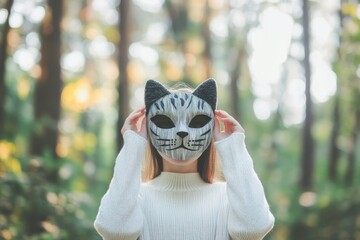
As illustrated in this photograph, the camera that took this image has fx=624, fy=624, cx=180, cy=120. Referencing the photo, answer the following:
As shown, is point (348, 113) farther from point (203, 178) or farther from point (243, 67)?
point (203, 178)

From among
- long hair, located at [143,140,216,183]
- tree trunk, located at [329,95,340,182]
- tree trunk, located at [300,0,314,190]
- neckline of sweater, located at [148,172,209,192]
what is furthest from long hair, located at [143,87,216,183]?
tree trunk, located at [329,95,340,182]

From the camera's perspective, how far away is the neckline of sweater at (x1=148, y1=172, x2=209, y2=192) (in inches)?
150

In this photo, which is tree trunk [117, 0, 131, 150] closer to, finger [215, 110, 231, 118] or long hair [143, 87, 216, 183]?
long hair [143, 87, 216, 183]

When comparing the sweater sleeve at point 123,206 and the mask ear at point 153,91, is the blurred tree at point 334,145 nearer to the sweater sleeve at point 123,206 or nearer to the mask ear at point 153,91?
the mask ear at point 153,91

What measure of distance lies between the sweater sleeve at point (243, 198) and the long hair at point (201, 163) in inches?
13.3

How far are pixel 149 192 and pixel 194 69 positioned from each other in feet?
51.6

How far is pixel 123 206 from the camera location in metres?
3.45

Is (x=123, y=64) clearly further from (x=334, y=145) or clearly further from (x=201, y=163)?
(x=334, y=145)

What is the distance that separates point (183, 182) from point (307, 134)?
47.0ft

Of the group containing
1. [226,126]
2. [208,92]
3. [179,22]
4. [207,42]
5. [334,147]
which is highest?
[179,22]

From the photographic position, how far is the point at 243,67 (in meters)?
24.8

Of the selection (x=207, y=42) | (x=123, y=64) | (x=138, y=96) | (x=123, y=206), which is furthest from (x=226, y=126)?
(x=138, y=96)

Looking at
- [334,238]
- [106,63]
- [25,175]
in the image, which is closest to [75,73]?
[106,63]

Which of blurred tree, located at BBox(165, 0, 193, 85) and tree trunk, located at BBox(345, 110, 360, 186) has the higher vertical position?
blurred tree, located at BBox(165, 0, 193, 85)
